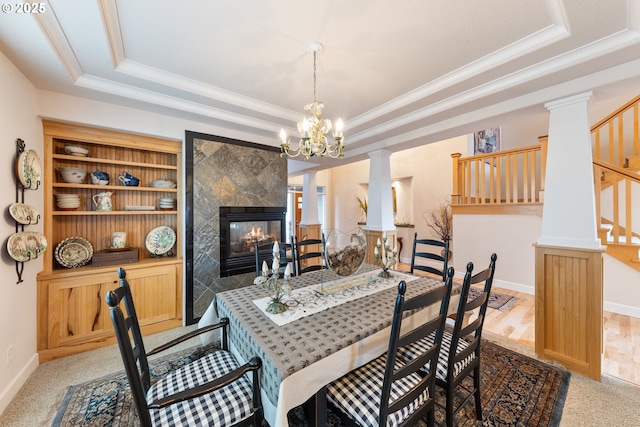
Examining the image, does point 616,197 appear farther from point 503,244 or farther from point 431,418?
point 431,418

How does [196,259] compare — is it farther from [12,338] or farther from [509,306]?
[509,306]

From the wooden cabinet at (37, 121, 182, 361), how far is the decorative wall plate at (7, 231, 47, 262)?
1.35ft

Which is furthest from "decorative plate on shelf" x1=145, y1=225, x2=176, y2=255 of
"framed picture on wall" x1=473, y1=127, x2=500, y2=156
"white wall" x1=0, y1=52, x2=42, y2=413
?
"framed picture on wall" x1=473, y1=127, x2=500, y2=156

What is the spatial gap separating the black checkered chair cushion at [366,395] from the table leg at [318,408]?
0.10 meters

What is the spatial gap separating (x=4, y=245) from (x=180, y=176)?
4.91 feet

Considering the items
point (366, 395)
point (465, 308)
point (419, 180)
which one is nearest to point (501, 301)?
point (465, 308)

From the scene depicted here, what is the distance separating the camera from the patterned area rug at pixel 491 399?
62.7 inches

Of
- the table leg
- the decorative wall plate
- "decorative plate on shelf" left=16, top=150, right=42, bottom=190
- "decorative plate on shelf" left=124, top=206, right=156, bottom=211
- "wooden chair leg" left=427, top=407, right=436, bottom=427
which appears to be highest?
"decorative plate on shelf" left=16, top=150, right=42, bottom=190

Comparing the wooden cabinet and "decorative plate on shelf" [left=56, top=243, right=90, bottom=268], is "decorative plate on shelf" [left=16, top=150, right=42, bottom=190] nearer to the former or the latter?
the wooden cabinet

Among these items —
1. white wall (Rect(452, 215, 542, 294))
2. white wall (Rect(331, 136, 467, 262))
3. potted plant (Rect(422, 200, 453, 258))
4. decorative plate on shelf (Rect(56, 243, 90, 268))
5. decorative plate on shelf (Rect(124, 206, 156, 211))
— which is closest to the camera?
decorative plate on shelf (Rect(56, 243, 90, 268))

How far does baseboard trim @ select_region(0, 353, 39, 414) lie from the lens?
1695 mm

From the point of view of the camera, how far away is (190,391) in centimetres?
100

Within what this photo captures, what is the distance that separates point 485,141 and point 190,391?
22.1 ft

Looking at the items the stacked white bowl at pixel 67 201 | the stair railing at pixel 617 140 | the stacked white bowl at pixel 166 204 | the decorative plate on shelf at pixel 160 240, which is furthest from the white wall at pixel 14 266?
the stair railing at pixel 617 140
